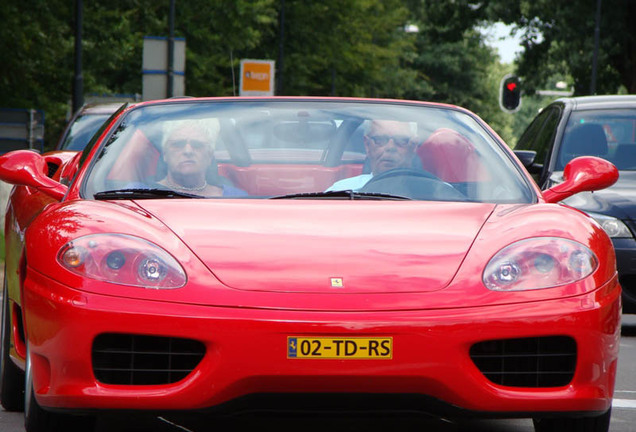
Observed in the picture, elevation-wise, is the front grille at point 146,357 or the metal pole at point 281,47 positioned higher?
the front grille at point 146,357

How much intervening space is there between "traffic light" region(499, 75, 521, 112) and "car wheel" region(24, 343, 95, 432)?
31204mm

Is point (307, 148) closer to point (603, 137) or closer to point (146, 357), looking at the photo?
point (146, 357)

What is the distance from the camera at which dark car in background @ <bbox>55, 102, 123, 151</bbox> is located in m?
15.0

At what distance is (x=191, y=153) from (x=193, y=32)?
115 feet

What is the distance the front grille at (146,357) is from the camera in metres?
4.33

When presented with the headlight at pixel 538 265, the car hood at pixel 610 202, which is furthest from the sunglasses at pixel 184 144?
the car hood at pixel 610 202

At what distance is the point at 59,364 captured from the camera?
14.3 feet

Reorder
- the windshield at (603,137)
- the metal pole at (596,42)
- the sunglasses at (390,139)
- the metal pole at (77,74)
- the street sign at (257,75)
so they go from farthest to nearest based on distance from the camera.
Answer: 1. the metal pole at (596,42)
2. the street sign at (257,75)
3. the metal pole at (77,74)
4. the windshield at (603,137)
5. the sunglasses at (390,139)

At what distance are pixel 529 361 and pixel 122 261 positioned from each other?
1266 mm

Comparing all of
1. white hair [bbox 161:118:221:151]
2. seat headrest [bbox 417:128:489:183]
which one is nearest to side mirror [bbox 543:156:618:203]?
seat headrest [bbox 417:128:489:183]

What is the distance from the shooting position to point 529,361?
4.41m

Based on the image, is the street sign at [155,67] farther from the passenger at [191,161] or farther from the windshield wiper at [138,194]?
the windshield wiper at [138,194]

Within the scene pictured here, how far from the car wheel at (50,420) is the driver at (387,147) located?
135 centimetres

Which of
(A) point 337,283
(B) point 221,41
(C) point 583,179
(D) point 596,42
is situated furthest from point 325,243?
(D) point 596,42
